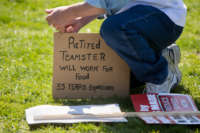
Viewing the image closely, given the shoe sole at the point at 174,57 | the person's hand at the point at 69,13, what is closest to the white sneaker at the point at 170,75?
the shoe sole at the point at 174,57

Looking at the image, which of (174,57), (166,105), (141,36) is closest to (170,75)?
(174,57)

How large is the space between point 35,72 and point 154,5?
3.79 ft

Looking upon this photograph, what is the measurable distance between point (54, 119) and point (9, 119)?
Result: 0.90ft

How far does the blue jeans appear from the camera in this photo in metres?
1.96

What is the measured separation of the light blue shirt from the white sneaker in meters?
0.32

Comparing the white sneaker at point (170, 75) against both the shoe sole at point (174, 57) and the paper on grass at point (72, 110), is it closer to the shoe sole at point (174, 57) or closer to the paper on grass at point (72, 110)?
the shoe sole at point (174, 57)

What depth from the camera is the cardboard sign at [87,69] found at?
2207 millimetres

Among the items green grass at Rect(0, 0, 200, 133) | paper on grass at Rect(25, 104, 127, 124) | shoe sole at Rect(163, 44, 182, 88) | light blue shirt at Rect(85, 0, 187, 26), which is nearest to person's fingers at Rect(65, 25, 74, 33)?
light blue shirt at Rect(85, 0, 187, 26)

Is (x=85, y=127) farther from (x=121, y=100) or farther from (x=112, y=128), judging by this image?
(x=121, y=100)

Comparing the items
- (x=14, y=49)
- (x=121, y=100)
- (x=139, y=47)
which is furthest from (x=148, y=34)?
(x=14, y=49)

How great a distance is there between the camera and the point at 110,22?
200cm

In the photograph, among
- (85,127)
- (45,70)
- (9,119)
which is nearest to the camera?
(85,127)

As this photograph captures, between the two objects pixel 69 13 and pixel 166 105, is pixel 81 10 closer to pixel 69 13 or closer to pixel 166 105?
pixel 69 13

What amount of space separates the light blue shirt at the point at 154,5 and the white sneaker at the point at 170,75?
320 millimetres
